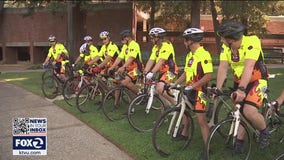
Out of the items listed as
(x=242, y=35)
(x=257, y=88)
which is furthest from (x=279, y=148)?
(x=242, y=35)

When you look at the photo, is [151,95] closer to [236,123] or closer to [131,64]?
[131,64]

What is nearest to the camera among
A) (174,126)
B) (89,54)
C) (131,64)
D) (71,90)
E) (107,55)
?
(174,126)

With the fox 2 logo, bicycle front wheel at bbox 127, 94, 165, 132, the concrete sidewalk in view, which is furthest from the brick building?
the fox 2 logo

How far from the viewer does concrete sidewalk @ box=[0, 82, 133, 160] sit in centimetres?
676

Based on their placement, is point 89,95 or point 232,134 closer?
point 232,134

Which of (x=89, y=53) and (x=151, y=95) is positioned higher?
(x=89, y=53)

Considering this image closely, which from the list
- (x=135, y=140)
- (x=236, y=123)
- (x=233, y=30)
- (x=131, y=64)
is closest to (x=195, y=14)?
(x=131, y=64)

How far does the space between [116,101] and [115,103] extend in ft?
0.28

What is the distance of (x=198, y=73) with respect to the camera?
6445mm

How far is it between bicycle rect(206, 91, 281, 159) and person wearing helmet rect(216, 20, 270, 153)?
0.10 meters

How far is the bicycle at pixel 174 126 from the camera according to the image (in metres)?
6.49

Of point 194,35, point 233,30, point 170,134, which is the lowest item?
point 170,134

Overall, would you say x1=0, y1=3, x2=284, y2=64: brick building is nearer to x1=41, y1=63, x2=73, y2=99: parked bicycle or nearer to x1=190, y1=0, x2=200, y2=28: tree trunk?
x1=190, y1=0, x2=200, y2=28: tree trunk

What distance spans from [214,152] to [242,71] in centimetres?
129
